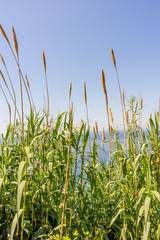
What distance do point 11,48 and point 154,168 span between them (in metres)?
1.22

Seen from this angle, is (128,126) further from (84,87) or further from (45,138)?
(45,138)

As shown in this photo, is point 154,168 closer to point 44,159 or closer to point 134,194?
point 134,194

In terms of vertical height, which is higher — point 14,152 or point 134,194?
point 14,152

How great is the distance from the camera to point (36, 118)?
133 centimetres

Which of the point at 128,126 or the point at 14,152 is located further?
the point at 128,126

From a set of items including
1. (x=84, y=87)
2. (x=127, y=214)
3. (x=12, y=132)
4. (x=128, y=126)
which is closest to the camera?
(x=127, y=214)

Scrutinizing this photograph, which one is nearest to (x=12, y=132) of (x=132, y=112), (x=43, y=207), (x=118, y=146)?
(x=43, y=207)

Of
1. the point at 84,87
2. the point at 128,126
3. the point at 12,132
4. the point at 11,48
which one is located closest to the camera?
the point at 11,48

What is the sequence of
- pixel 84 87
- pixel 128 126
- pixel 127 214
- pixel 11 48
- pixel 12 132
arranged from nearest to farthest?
pixel 11 48, pixel 127 214, pixel 12 132, pixel 128 126, pixel 84 87

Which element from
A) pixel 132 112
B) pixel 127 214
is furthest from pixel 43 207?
pixel 132 112

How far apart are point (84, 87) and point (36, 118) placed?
1.89ft

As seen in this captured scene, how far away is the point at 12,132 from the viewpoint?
138 centimetres

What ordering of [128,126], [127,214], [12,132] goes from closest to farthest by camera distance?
[127,214] < [12,132] < [128,126]

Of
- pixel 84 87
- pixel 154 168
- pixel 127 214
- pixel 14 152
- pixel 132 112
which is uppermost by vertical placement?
pixel 84 87
